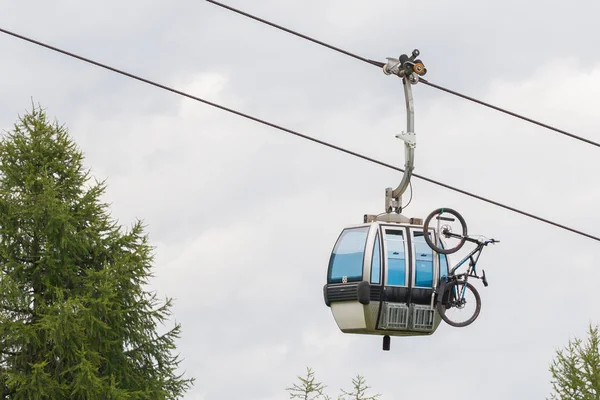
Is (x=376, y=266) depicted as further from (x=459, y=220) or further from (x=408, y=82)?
(x=408, y=82)

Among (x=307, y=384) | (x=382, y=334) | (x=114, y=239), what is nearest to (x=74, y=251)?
(x=114, y=239)

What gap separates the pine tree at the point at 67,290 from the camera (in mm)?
32719

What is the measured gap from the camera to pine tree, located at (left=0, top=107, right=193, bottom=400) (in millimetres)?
32719

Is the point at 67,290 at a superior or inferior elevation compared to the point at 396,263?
superior

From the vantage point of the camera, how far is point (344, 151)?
57.0ft

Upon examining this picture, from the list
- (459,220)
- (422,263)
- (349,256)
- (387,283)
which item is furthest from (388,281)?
(459,220)

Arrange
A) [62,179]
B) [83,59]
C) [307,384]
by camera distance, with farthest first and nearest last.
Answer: [307,384] → [62,179] → [83,59]

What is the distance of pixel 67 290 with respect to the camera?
33656 millimetres

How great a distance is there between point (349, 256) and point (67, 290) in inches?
669

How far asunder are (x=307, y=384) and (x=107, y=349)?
22.3 feet

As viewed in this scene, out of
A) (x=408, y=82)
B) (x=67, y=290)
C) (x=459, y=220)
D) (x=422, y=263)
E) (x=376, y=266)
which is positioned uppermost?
(x=67, y=290)

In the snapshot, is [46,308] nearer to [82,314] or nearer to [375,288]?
[82,314]

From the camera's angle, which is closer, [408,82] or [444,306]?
[408,82]

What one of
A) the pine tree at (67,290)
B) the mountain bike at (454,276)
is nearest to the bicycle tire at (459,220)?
the mountain bike at (454,276)
